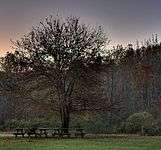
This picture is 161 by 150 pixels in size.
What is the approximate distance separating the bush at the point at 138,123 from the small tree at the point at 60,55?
6.03 meters

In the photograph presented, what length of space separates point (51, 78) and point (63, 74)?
1.08 meters

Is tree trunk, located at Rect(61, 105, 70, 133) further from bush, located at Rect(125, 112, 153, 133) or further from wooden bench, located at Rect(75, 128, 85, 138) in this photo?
bush, located at Rect(125, 112, 153, 133)

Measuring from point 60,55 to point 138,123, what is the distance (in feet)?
30.7

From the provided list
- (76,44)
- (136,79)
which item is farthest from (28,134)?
(136,79)

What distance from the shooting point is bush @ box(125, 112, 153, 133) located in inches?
1439

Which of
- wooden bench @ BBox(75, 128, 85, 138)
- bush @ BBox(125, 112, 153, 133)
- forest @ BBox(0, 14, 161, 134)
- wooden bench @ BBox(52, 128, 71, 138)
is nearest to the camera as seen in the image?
wooden bench @ BBox(75, 128, 85, 138)

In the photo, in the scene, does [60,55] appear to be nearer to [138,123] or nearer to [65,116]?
[65,116]

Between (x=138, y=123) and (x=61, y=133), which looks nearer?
(x=61, y=133)

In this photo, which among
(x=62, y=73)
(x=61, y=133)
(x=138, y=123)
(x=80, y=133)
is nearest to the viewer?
(x=80, y=133)

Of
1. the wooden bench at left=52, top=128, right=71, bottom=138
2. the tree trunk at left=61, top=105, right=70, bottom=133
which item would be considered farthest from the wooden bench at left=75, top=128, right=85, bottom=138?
the tree trunk at left=61, top=105, right=70, bottom=133

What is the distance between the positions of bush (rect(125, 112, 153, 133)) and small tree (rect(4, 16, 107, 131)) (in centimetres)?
603

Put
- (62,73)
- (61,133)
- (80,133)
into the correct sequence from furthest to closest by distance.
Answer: (62,73) → (61,133) → (80,133)

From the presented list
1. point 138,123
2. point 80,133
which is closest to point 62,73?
point 80,133

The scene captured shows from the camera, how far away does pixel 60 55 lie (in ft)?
114
